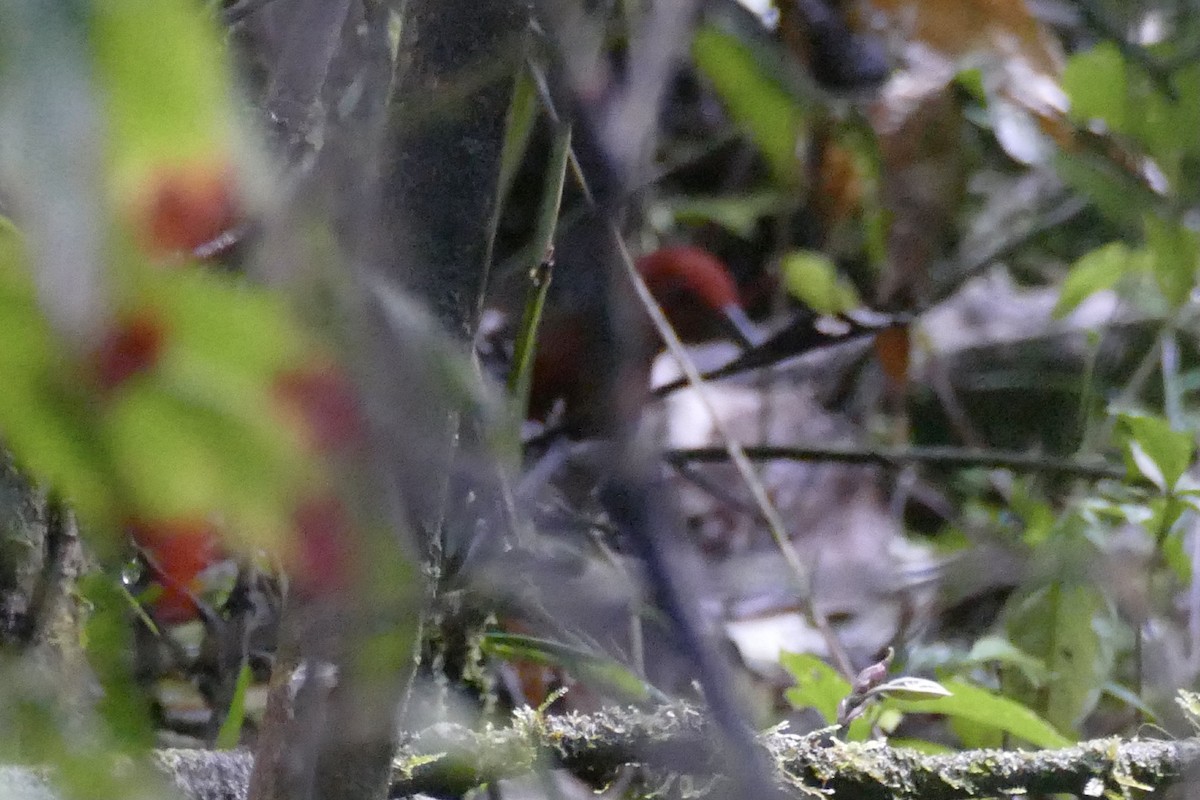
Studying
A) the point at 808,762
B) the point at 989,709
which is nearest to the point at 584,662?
the point at 808,762

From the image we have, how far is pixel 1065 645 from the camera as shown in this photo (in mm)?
976

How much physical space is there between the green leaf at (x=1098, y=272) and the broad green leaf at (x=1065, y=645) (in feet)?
1.15

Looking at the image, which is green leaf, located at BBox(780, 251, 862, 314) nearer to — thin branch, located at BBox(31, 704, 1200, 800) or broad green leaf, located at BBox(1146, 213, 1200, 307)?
broad green leaf, located at BBox(1146, 213, 1200, 307)

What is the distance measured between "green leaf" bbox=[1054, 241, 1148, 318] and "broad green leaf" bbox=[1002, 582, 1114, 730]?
0.35 meters

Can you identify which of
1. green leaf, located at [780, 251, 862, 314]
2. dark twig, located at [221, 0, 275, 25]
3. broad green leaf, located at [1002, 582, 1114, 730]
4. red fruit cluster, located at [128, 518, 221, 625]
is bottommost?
broad green leaf, located at [1002, 582, 1114, 730]

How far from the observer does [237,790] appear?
53 centimetres

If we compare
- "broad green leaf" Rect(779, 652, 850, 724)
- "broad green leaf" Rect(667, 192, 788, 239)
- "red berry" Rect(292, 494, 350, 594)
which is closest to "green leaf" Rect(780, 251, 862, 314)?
"broad green leaf" Rect(667, 192, 788, 239)

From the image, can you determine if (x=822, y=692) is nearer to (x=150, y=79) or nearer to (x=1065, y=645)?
(x=1065, y=645)

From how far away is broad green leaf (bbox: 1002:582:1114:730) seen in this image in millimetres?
964

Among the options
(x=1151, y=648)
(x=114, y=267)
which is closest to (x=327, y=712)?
(x=114, y=267)

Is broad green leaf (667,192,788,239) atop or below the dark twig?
below

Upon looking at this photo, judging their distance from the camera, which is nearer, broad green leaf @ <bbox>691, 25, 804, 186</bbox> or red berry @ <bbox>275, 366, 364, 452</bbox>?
red berry @ <bbox>275, 366, 364, 452</bbox>

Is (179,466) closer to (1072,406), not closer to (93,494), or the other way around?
(93,494)

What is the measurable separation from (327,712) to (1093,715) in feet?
Result: 3.35
